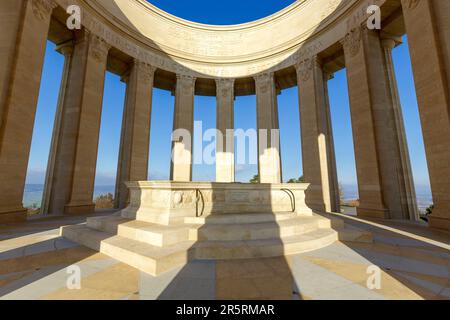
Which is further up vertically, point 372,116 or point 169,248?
point 372,116

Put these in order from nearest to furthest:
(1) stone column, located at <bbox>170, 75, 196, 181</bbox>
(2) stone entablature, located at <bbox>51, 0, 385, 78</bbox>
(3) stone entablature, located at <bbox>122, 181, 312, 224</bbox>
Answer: (3) stone entablature, located at <bbox>122, 181, 312, 224</bbox> < (2) stone entablature, located at <bbox>51, 0, 385, 78</bbox> < (1) stone column, located at <bbox>170, 75, 196, 181</bbox>

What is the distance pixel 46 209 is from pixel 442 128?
2129cm

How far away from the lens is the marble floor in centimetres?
304

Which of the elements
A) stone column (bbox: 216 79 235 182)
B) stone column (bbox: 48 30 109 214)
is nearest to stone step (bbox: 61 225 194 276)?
stone column (bbox: 48 30 109 214)

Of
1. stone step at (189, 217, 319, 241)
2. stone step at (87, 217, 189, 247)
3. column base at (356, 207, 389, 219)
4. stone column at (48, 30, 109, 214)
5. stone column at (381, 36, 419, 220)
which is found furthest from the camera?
stone column at (48, 30, 109, 214)

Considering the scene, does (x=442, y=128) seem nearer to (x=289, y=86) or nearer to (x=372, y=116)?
(x=372, y=116)

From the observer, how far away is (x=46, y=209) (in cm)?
1248

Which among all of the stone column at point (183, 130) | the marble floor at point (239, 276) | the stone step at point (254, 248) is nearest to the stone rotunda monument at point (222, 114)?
the stone step at point (254, 248)

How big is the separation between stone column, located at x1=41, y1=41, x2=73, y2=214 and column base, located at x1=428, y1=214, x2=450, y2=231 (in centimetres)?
2025

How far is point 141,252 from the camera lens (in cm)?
420

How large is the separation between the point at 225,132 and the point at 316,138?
8816 mm

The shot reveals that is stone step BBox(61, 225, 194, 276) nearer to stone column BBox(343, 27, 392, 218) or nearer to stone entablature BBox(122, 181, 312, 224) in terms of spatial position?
stone entablature BBox(122, 181, 312, 224)

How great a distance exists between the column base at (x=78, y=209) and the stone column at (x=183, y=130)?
7062 millimetres
